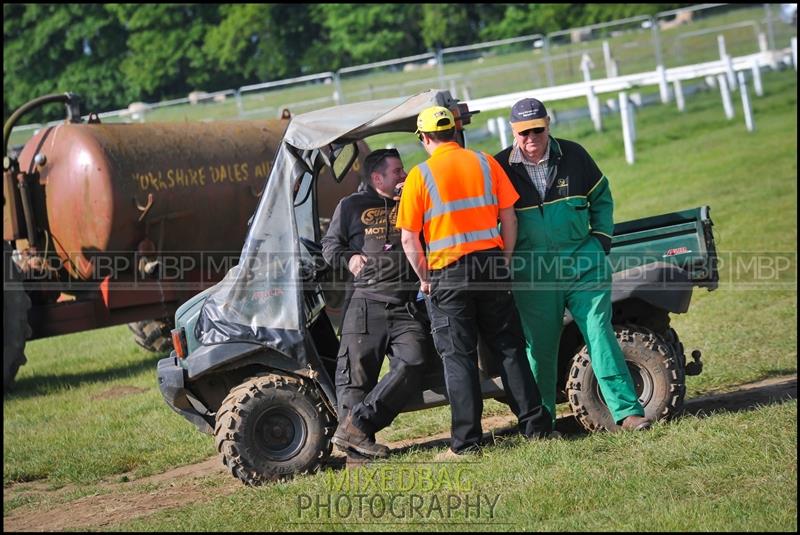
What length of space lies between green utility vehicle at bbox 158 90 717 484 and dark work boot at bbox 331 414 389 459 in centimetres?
19

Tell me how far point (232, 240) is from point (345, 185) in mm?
1639

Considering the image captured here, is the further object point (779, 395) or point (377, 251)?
point (779, 395)

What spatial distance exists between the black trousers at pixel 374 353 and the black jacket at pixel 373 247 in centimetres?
9

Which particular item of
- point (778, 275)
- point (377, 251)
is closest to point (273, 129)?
point (778, 275)

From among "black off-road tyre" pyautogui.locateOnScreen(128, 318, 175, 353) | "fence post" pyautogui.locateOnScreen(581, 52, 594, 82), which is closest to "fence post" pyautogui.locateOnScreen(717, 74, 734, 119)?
"fence post" pyautogui.locateOnScreen(581, 52, 594, 82)

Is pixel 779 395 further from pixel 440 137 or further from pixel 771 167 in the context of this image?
pixel 771 167

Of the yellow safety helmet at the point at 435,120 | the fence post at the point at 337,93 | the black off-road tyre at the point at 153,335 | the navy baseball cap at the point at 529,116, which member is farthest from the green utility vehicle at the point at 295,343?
the fence post at the point at 337,93

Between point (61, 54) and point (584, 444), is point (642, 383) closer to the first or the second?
point (584, 444)

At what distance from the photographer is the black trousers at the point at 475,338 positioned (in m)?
6.83

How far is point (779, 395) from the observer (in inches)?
313

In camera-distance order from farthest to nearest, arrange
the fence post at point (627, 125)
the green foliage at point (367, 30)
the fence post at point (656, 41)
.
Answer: the green foliage at point (367, 30) < the fence post at point (656, 41) < the fence post at point (627, 125)

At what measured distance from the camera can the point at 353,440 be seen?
23.0ft

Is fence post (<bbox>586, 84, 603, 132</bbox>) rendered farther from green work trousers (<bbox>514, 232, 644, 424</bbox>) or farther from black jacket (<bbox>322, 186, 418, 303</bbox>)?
black jacket (<bbox>322, 186, 418, 303</bbox>)

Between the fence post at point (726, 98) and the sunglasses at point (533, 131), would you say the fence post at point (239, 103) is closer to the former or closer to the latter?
the fence post at point (726, 98)
